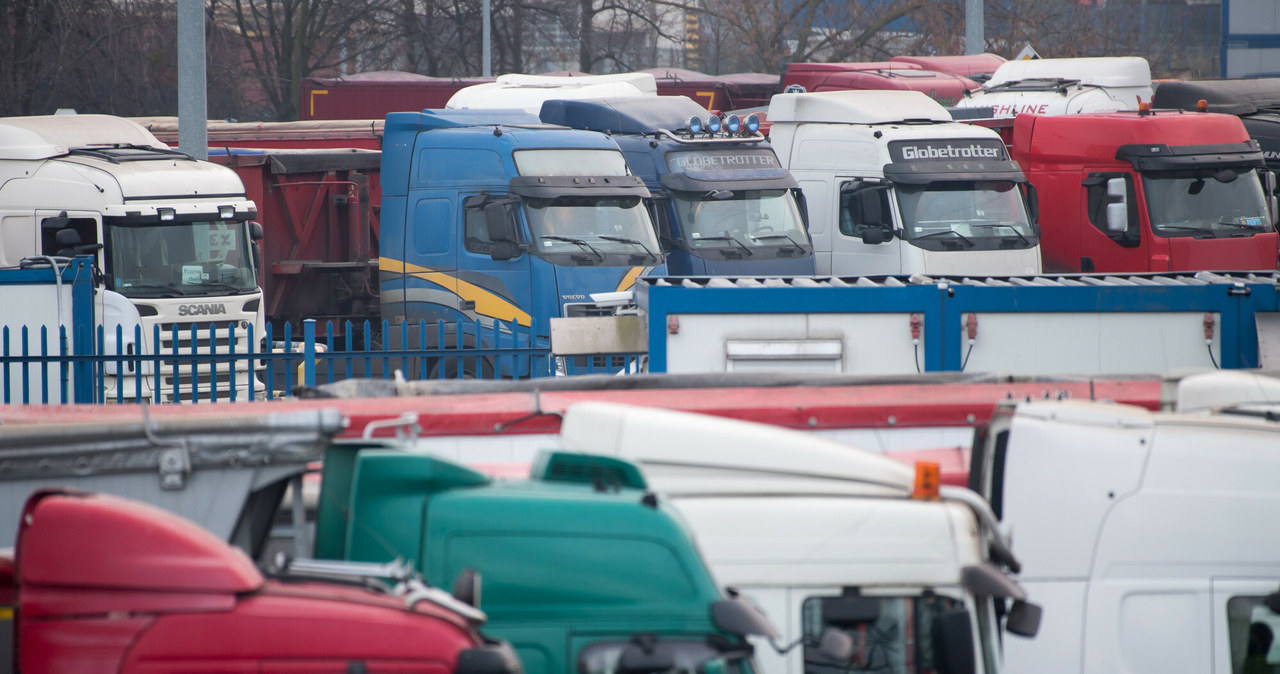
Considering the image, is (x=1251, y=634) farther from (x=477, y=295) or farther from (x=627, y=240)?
(x=477, y=295)

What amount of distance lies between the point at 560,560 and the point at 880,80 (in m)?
18.6

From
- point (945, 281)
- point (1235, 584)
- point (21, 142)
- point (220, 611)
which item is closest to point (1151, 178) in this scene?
point (945, 281)

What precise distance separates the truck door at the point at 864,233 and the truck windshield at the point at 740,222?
81 centimetres

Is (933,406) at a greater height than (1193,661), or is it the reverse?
(933,406)

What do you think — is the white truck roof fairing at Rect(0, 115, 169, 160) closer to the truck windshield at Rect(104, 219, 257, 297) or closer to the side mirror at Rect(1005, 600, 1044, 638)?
the truck windshield at Rect(104, 219, 257, 297)

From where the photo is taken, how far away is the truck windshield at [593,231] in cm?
1244

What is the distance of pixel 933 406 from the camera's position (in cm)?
573

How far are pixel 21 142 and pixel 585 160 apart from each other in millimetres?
5791

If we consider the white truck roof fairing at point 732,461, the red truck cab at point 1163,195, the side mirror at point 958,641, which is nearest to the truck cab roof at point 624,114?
the red truck cab at point 1163,195

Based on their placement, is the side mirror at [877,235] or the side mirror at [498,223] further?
the side mirror at [877,235]

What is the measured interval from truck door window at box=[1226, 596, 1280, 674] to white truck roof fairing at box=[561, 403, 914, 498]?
1.32 m

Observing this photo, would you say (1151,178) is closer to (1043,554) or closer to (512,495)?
(1043,554)

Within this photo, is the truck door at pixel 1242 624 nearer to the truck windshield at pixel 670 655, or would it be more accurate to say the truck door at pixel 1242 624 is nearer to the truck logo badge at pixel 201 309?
the truck windshield at pixel 670 655

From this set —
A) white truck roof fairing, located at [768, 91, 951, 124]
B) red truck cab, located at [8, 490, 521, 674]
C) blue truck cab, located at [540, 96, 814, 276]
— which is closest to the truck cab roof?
blue truck cab, located at [540, 96, 814, 276]
